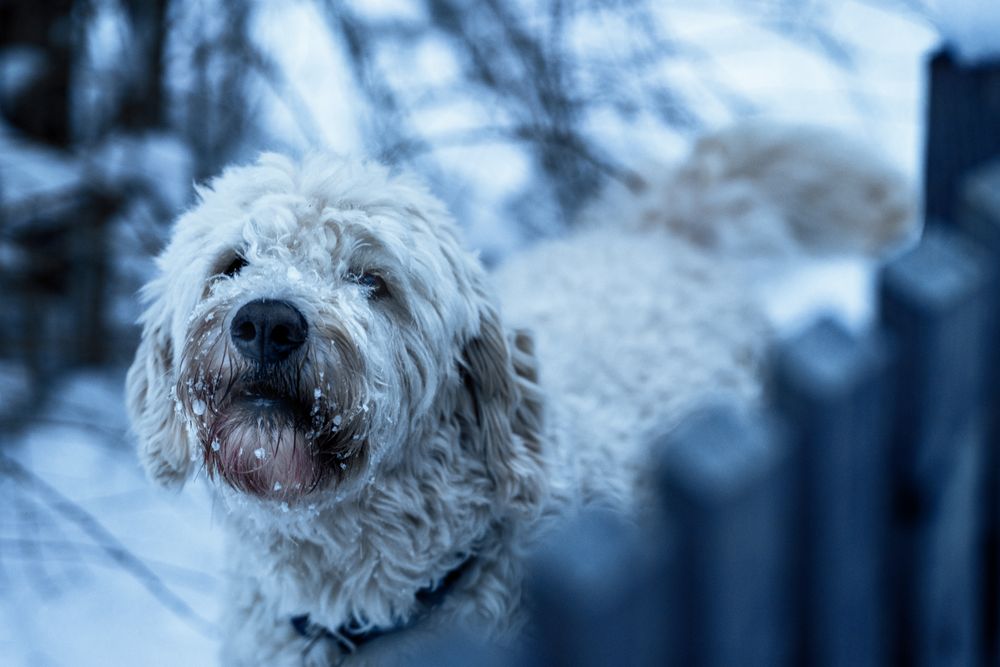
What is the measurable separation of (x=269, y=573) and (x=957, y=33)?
2.10 metres

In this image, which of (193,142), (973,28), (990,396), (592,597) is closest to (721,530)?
(592,597)

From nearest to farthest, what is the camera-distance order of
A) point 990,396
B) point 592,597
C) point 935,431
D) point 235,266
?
point 592,597, point 935,431, point 990,396, point 235,266

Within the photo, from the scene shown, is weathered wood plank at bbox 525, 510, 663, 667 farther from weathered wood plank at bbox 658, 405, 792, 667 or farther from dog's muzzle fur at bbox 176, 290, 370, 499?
dog's muzzle fur at bbox 176, 290, 370, 499

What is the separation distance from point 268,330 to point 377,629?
81cm

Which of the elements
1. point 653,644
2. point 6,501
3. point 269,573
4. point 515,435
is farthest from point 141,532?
point 653,644

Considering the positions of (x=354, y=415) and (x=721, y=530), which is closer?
(x=721, y=530)

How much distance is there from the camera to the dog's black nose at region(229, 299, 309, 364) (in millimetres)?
1998

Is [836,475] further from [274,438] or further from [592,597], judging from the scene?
[274,438]

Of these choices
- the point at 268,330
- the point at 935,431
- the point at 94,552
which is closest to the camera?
the point at 935,431

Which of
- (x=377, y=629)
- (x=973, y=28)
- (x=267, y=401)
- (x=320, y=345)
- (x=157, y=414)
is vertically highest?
(x=973, y=28)

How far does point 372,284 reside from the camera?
2.28m

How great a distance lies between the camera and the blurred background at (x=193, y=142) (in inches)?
154

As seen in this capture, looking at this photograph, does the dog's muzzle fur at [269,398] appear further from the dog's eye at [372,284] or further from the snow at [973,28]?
the snow at [973,28]

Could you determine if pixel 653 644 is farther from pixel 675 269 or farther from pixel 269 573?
pixel 675 269
